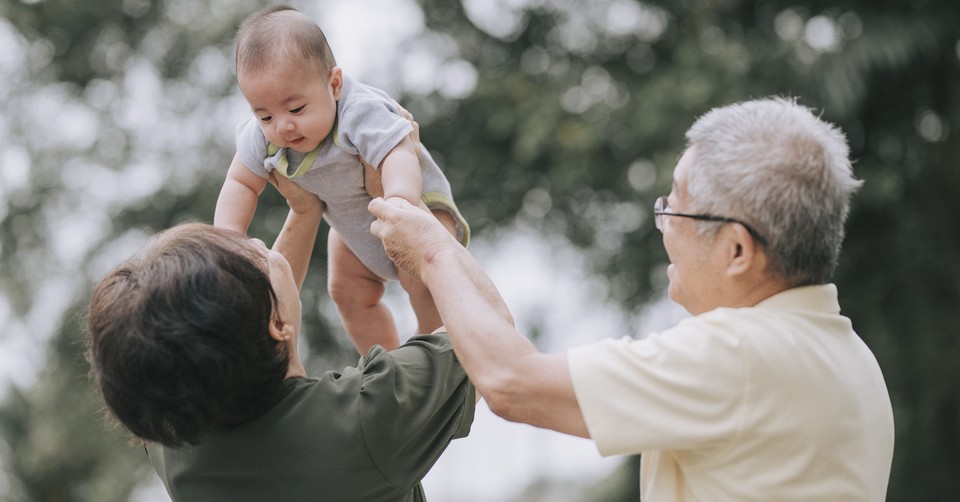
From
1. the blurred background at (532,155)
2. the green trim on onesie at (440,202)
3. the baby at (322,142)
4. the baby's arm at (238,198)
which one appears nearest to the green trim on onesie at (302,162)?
→ the baby at (322,142)

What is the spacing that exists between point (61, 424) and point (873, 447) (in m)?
9.97

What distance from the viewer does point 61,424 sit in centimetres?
1077

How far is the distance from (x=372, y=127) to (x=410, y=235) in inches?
14.1

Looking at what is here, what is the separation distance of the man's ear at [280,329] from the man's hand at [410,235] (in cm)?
25

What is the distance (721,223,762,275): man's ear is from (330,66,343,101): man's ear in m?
0.96

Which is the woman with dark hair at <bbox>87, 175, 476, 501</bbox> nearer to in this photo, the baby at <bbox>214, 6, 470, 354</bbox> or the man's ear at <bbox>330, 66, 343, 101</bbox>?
the baby at <bbox>214, 6, 470, 354</bbox>

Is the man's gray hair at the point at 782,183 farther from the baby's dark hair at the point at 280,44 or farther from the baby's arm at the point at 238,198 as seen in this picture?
the baby's arm at the point at 238,198

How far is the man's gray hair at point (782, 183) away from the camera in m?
1.96

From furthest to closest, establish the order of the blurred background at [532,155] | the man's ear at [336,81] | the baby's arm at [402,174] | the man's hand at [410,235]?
the blurred background at [532,155] → the man's ear at [336,81] → the baby's arm at [402,174] → the man's hand at [410,235]

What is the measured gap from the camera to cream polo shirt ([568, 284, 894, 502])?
190 centimetres

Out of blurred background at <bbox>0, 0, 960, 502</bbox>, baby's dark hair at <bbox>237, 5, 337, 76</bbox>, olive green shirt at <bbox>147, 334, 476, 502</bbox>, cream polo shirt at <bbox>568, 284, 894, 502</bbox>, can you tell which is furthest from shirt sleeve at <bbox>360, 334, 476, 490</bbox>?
blurred background at <bbox>0, 0, 960, 502</bbox>

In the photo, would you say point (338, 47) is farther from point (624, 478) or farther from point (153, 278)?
point (153, 278)

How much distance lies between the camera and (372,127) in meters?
2.47

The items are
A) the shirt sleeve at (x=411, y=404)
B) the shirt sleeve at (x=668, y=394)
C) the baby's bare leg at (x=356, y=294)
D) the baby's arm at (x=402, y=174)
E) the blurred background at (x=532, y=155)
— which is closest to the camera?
the shirt sleeve at (x=668, y=394)
